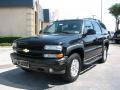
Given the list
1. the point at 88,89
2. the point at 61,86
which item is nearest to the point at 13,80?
the point at 61,86

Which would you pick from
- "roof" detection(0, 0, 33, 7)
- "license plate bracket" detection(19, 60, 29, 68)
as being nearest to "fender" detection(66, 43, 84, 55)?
"license plate bracket" detection(19, 60, 29, 68)

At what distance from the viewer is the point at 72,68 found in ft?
25.0

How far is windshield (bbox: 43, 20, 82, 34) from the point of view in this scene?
852 cm

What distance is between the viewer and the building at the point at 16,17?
26.2 meters

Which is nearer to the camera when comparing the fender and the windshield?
the fender

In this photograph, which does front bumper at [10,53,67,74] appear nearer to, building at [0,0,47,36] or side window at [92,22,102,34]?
side window at [92,22,102,34]

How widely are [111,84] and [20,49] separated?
8.97ft

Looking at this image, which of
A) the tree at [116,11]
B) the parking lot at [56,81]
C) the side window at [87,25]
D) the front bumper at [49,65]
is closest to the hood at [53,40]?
the front bumper at [49,65]

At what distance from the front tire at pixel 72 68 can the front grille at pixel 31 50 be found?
2.79ft

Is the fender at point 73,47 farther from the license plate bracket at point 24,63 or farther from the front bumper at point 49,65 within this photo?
the license plate bracket at point 24,63

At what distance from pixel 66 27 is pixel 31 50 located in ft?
6.25

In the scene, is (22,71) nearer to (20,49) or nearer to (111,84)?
(20,49)

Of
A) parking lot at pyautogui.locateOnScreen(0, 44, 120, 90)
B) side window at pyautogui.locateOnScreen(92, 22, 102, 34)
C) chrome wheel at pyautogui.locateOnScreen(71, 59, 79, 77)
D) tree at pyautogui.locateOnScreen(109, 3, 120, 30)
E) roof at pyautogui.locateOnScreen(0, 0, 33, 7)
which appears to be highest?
tree at pyautogui.locateOnScreen(109, 3, 120, 30)

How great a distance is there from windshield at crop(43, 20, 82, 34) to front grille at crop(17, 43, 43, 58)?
61.1 inches
